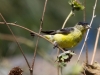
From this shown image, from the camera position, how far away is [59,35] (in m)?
2.13

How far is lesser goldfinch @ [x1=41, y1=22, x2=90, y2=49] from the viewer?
2.03 metres

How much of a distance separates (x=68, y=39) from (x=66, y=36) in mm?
50

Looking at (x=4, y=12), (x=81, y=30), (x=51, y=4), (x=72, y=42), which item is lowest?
(x=72, y=42)

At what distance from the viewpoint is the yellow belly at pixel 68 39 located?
2025 millimetres

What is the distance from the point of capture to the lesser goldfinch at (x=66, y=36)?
6.66ft

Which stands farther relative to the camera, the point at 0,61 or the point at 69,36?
the point at 0,61

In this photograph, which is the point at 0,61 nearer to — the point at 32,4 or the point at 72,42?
the point at 72,42

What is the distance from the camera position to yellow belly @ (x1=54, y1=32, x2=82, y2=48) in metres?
2.03

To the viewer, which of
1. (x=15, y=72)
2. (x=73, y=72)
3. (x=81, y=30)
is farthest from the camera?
(x=81, y=30)

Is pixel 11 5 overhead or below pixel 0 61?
overhead

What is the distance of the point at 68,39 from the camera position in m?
2.09

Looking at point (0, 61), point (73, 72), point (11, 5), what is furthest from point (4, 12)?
point (73, 72)

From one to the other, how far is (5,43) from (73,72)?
3.34 metres

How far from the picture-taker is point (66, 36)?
2.13m
